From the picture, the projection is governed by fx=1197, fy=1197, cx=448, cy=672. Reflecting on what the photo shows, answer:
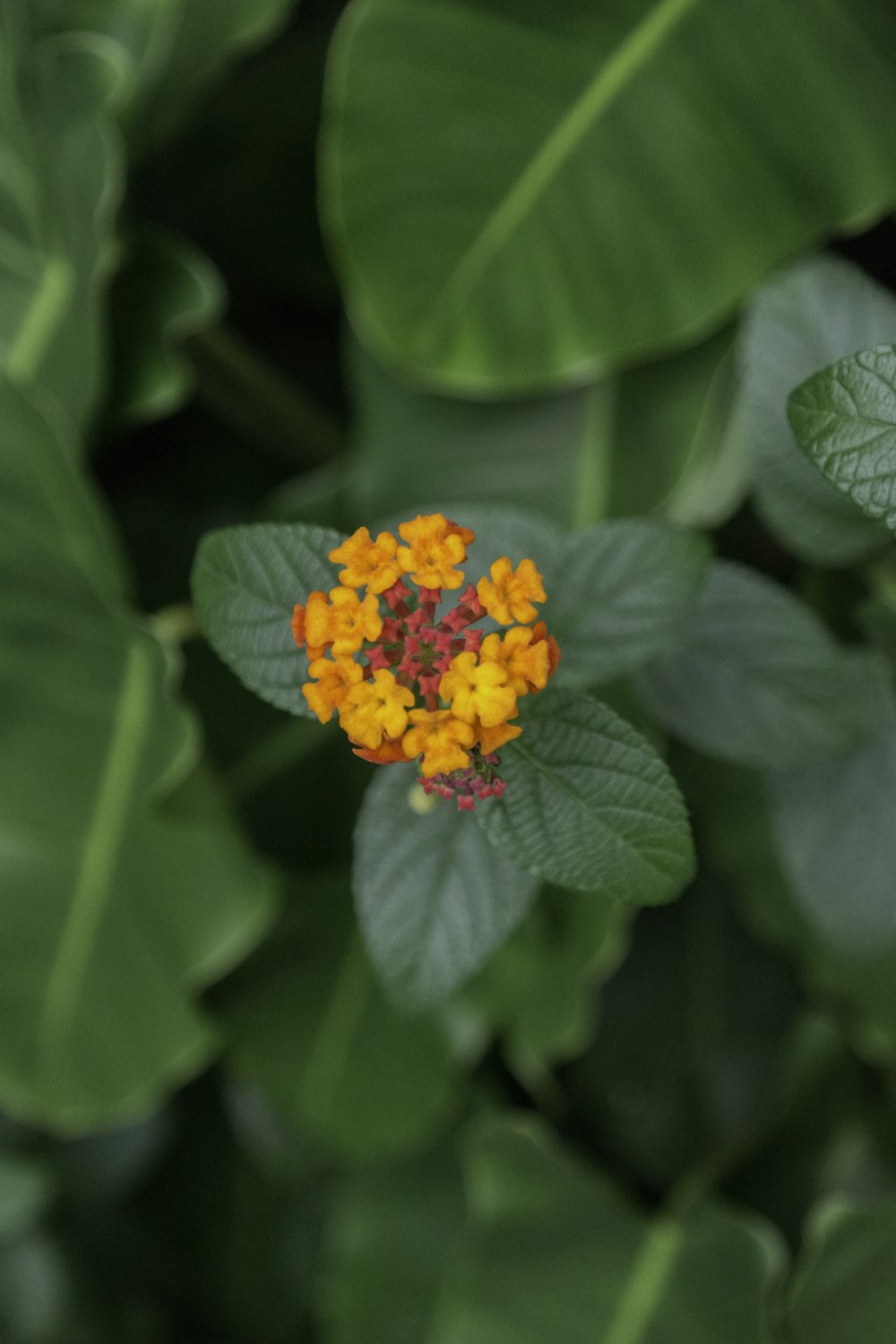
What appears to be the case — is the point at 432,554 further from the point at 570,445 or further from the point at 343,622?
the point at 570,445

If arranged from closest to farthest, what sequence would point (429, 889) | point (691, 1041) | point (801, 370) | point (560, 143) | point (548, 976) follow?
point (429, 889) < point (801, 370) < point (560, 143) < point (548, 976) < point (691, 1041)

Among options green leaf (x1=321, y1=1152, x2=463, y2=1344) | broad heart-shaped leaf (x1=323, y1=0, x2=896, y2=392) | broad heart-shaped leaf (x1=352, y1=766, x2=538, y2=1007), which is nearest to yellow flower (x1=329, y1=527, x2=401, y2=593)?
broad heart-shaped leaf (x1=352, y1=766, x2=538, y2=1007)

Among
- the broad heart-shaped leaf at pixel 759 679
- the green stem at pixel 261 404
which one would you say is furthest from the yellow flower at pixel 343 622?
the green stem at pixel 261 404

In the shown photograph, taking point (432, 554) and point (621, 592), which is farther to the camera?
point (621, 592)

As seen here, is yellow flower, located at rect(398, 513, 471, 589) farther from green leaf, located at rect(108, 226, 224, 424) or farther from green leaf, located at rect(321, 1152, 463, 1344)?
green leaf, located at rect(321, 1152, 463, 1344)

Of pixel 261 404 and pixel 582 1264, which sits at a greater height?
pixel 261 404

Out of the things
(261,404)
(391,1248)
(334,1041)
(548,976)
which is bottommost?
(391,1248)

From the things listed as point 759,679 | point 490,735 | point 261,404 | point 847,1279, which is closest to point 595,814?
point 490,735

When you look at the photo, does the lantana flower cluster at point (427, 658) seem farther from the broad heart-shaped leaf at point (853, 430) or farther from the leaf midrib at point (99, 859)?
the leaf midrib at point (99, 859)
